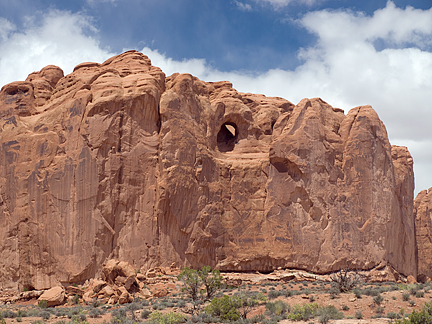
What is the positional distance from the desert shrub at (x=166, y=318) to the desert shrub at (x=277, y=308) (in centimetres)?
347

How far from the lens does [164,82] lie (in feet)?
108

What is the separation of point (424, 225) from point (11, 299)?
122 ft

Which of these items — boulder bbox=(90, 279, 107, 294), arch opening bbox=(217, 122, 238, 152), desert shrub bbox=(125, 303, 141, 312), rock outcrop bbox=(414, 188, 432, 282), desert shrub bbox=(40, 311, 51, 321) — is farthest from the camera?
rock outcrop bbox=(414, 188, 432, 282)

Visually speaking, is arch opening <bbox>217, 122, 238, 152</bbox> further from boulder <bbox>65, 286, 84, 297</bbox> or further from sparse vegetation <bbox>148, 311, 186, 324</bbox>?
sparse vegetation <bbox>148, 311, 186, 324</bbox>

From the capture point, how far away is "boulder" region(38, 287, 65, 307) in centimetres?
2438

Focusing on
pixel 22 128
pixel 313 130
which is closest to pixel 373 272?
pixel 313 130

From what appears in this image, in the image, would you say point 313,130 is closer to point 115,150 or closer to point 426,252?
point 115,150

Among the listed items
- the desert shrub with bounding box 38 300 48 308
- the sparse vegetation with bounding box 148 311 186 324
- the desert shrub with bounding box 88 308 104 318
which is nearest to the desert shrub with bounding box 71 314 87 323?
the desert shrub with bounding box 88 308 104 318

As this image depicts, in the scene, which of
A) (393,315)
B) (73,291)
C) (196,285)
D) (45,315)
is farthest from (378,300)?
(73,291)

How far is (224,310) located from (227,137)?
65.6 feet

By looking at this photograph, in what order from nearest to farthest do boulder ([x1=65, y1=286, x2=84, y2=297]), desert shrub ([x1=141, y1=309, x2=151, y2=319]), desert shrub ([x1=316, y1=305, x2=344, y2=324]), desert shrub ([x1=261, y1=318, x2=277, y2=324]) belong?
desert shrub ([x1=316, y1=305, x2=344, y2=324]), desert shrub ([x1=261, y1=318, x2=277, y2=324]), desert shrub ([x1=141, y1=309, x2=151, y2=319]), boulder ([x1=65, y1=286, x2=84, y2=297])

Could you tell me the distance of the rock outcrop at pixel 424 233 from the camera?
44.8 m

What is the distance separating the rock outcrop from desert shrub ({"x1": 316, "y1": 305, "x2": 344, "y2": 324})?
96.8 ft

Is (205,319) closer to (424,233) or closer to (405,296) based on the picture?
(405,296)
